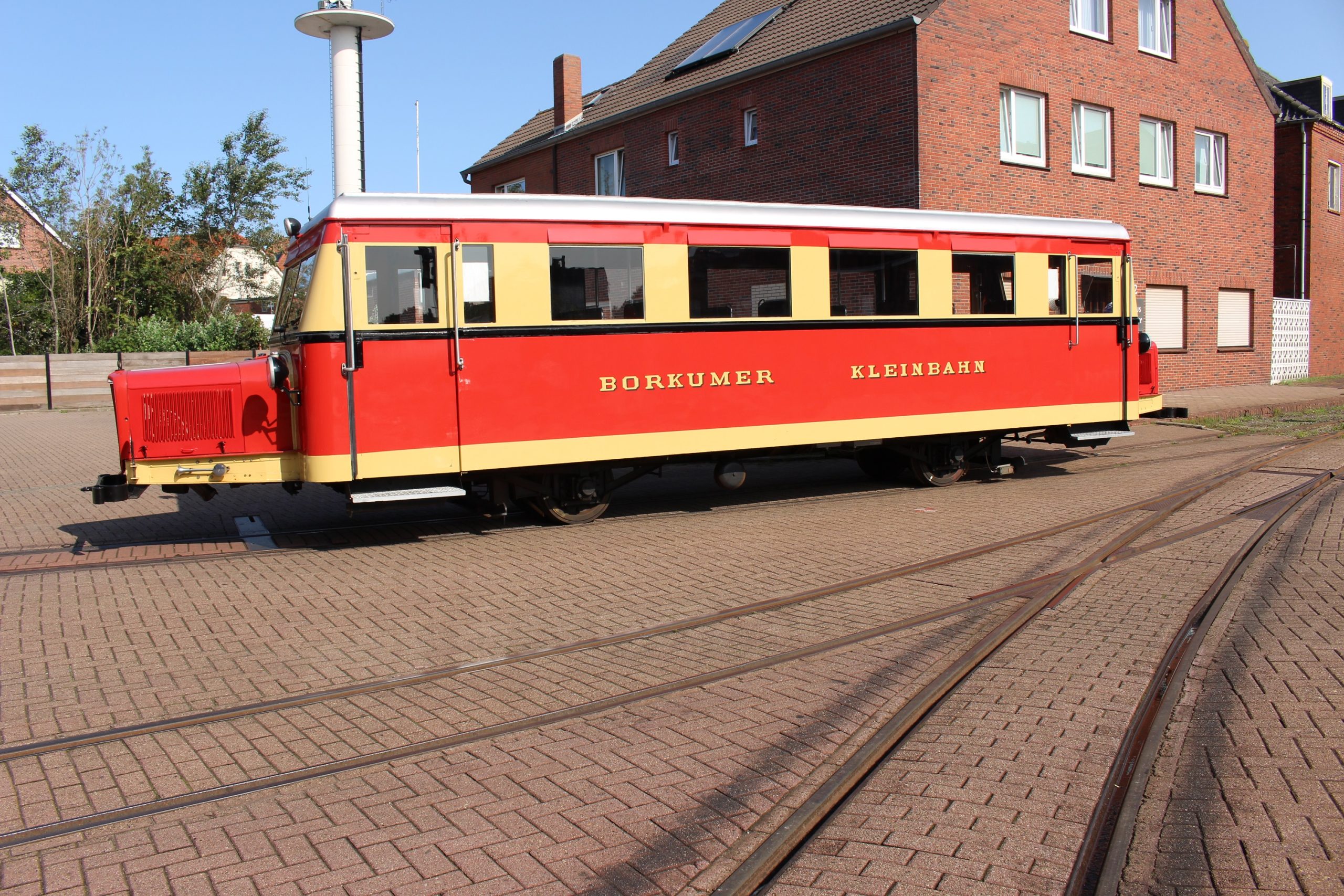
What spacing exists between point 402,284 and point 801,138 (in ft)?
45.2

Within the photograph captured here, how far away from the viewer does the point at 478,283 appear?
8.73m

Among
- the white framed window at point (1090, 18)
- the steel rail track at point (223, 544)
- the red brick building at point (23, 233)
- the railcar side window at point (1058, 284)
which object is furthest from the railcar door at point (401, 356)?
the red brick building at point (23, 233)

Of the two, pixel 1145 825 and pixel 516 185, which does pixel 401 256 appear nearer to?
pixel 1145 825

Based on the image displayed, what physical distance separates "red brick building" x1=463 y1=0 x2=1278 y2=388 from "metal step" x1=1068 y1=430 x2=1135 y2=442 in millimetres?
7028

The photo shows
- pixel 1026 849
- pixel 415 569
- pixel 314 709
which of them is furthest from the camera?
pixel 415 569

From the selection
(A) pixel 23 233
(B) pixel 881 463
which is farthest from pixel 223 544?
(A) pixel 23 233

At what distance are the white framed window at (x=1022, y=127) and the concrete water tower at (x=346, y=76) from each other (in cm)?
1410

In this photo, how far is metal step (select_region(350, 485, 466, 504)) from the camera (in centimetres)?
841

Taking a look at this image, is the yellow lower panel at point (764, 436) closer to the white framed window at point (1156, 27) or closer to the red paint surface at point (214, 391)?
the red paint surface at point (214, 391)

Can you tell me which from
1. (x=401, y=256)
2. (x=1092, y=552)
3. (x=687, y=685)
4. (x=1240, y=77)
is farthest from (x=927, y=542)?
(x=1240, y=77)

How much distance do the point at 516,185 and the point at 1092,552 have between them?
85.1ft

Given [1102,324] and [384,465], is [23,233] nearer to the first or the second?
[384,465]

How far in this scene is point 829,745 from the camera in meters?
4.37

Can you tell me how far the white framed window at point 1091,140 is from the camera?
21156 mm
